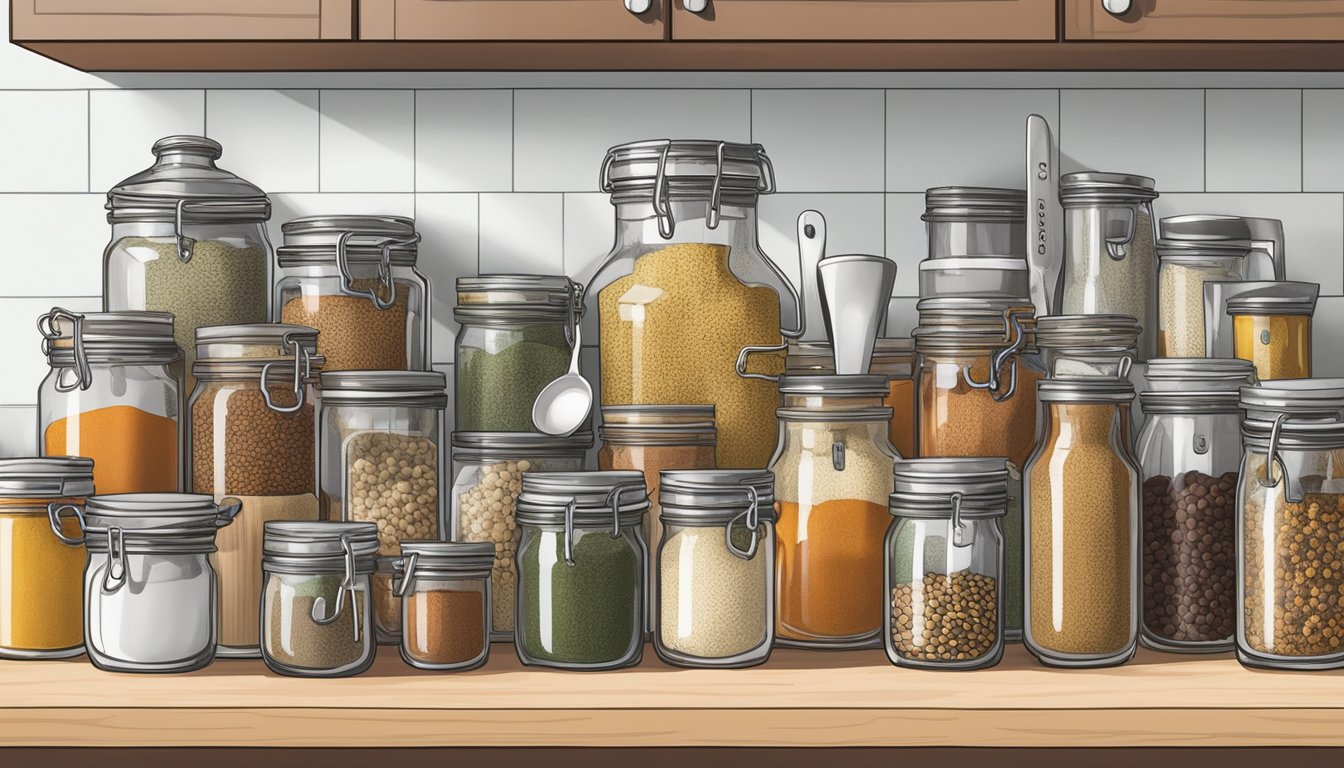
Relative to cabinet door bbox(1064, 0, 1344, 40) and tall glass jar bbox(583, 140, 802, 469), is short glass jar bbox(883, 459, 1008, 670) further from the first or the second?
cabinet door bbox(1064, 0, 1344, 40)

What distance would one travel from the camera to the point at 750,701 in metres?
0.99

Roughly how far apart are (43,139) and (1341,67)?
63.3 inches

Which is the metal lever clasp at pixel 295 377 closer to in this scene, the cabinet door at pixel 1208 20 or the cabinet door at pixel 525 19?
the cabinet door at pixel 525 19

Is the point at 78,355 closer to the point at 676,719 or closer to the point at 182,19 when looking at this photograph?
the point at 182,19

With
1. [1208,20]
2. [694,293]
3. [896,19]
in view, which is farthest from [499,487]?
[1208,20]

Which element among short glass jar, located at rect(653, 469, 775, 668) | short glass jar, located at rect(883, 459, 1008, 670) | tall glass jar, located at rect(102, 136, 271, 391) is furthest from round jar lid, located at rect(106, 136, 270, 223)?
short glass jar, located at rect(883, 459, 1008, 670)

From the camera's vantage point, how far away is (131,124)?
154 centimetres

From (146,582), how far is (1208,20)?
116 centimetres

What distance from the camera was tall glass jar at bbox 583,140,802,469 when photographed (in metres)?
1.26

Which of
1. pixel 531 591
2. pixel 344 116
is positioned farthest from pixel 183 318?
pixel 531 591

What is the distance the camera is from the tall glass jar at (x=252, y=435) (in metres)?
1.16

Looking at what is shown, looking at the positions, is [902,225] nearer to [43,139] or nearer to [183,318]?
[183,318]

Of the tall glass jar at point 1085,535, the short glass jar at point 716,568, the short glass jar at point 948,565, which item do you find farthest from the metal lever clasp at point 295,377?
the tall glass jar at point 1085,535

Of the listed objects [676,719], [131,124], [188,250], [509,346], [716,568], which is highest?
[131,124]
